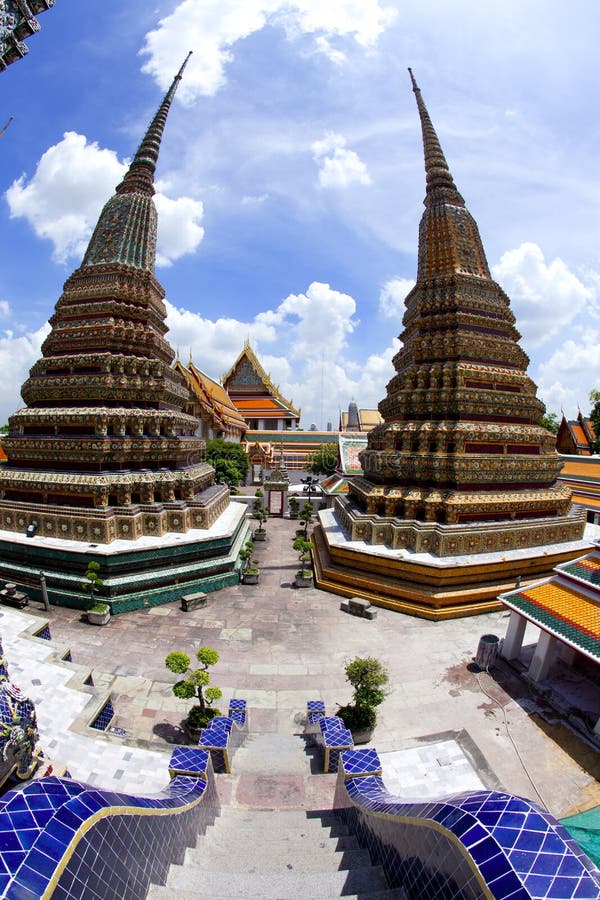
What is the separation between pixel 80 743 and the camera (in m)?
7.52

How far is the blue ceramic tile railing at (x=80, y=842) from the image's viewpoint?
97.0 inches

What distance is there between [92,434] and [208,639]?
376 inches

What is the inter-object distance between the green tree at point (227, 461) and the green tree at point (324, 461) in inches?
417

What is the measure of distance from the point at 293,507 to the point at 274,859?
28142 mm

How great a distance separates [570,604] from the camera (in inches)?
395

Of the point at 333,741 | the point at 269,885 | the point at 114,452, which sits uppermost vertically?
the point at 114,452

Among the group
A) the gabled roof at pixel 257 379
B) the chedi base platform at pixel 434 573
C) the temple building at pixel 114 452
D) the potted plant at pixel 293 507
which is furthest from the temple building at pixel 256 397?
the chedi base platform at pixel 434 573

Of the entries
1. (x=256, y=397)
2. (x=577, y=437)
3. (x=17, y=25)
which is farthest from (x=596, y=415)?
(x=17, y=25)

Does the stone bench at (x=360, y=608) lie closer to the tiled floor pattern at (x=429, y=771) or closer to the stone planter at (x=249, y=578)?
the stone planter at (x=249, y=578)

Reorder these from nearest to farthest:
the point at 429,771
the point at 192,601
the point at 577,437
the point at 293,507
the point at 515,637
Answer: the point at 429,771, the point at 515,637, the point at 192,601, the point at 293,507, the point at 577,437

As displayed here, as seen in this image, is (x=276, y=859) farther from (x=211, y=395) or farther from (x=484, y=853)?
(x=211, y=395)

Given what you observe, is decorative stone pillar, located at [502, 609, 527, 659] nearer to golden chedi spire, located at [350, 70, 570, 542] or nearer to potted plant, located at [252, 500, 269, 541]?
golden chedi spire, located at [350, 70, 570, 542]

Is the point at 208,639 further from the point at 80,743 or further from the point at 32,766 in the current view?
the point at 32,766

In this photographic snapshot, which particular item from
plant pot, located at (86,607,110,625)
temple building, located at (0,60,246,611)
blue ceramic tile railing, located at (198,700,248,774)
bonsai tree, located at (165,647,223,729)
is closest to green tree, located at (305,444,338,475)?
temple building, located at (0,60,246,611)
